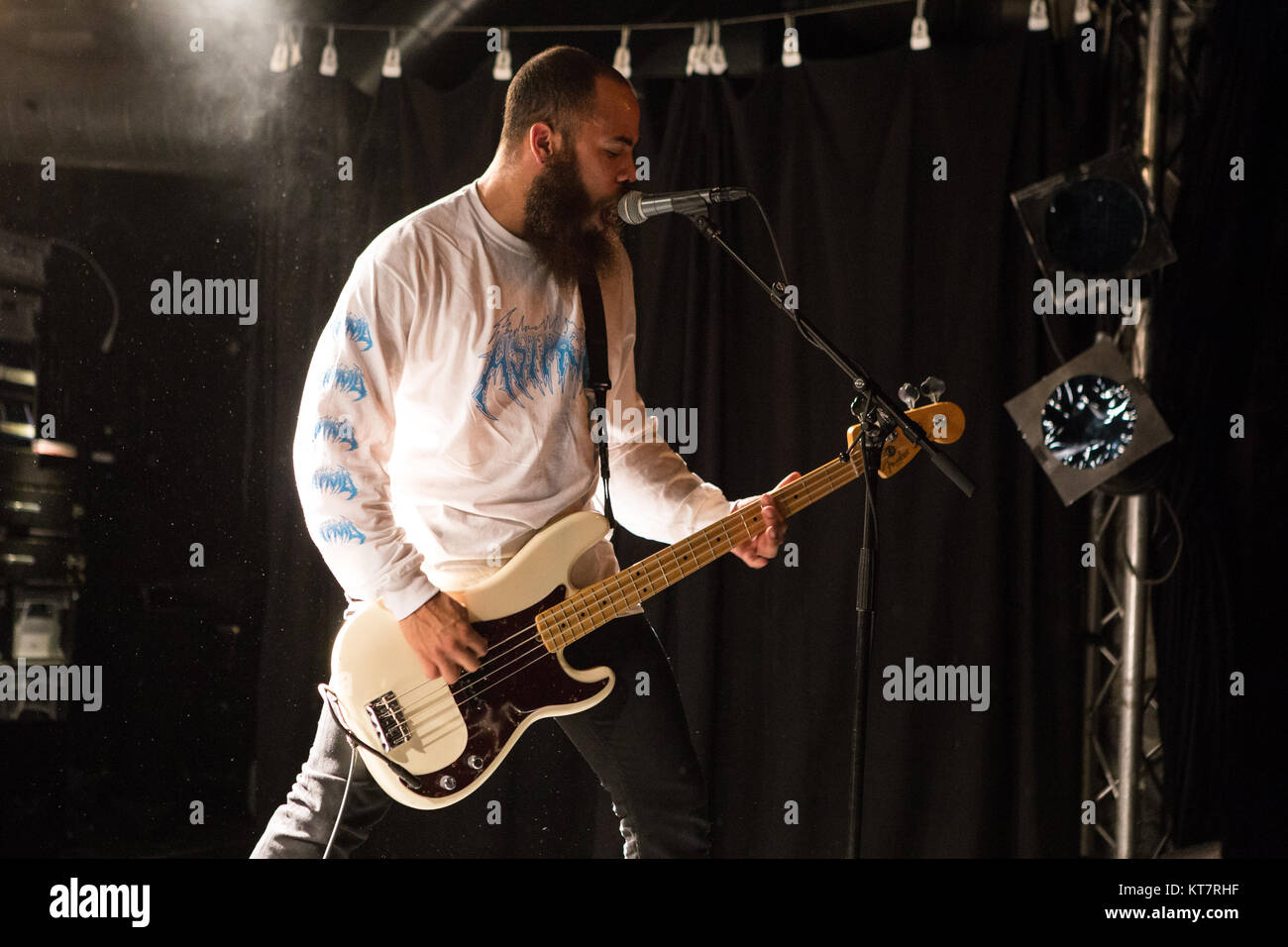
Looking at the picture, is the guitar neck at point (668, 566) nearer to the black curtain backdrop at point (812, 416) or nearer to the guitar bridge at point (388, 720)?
the guitar bridge at point (388, 720)

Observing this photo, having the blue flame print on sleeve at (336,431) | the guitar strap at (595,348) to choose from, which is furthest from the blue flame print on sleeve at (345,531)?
the guitar strap at (595,348)

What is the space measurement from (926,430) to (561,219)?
0.97m

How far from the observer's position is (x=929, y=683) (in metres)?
3.39

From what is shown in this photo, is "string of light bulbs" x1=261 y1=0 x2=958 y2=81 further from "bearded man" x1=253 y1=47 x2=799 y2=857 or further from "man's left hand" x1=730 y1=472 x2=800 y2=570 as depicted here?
"man's left hand" x1=730 y1=472 x2=800 y2=570

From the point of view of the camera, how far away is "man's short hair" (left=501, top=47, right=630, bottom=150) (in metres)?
2.66

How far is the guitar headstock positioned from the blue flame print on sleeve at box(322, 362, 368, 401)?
1.08m

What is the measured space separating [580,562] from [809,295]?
1.42m

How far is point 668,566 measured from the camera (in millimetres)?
2537

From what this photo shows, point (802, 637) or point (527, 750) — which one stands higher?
point (802, 637)

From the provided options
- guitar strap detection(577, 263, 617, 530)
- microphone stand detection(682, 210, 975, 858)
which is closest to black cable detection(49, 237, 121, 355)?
guitar strap detection(577, 263, 617, 530)

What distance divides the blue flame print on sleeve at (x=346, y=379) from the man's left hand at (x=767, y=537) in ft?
2.93

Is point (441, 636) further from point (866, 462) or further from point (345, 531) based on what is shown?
point (866, 462)
